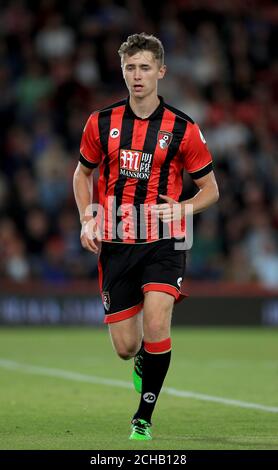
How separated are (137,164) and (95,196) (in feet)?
32.7

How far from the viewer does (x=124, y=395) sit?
32.9ft

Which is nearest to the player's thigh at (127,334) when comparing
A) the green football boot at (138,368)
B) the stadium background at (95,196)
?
the green football boot at (138,368)

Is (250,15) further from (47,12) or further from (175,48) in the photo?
(47,12)

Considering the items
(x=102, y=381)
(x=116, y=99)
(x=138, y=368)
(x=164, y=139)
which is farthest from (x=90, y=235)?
(x=116, y=99)

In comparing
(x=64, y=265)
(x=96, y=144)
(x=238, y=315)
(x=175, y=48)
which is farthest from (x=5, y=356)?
(x=175, y=48)

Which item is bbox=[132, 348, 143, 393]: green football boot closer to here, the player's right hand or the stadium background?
the player's right hand

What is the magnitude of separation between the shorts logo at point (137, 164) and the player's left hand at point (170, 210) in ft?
0.69

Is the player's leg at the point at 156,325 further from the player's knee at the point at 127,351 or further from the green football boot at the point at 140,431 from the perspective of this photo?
the player's knee at the point at 127,351

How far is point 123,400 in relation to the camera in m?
9.66

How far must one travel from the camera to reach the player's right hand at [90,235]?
7496mm

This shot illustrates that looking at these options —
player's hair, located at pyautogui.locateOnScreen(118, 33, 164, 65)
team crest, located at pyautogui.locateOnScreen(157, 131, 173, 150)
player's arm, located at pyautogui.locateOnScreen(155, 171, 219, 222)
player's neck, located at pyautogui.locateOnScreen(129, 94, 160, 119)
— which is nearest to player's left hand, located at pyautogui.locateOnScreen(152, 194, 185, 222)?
player's arm, located at pyautogui.locateOnScreen(155, 171, 219, 222)

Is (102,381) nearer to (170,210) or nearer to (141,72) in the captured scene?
(170,210)

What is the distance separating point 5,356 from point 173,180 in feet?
21.5

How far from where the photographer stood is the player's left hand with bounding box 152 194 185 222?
7500mm
